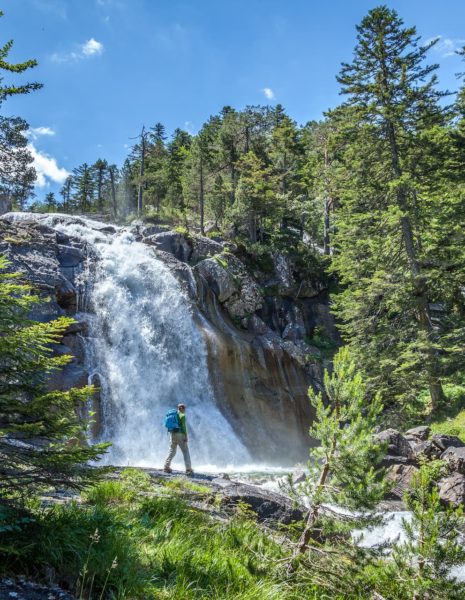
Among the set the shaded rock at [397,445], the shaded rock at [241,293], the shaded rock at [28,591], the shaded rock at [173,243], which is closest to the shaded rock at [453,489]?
the shaded rock at [397,445]

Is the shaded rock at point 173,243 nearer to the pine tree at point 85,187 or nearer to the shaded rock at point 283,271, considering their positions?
the shaded rock at point 283,271

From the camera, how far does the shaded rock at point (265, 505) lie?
24.3 ft

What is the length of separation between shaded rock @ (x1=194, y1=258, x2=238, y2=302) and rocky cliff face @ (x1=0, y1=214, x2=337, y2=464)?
2.6 inches

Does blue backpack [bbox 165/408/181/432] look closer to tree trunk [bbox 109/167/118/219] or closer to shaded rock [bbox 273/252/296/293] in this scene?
shaded rock [bbox 273/252/296/293]

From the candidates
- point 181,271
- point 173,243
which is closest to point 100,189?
point 173,243

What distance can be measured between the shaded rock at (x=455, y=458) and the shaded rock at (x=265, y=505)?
6502 millimetres

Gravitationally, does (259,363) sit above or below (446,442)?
above

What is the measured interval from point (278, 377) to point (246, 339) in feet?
10.1

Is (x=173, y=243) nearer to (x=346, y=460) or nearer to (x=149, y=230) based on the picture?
(x=149, y=230)

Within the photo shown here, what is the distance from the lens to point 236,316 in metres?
27.5

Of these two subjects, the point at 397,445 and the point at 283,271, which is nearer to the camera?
the point at 397,445

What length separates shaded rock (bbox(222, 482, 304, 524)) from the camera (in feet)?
24.3

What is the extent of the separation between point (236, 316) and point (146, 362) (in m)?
8.23

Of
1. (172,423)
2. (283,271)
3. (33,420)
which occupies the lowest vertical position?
(172,423)
